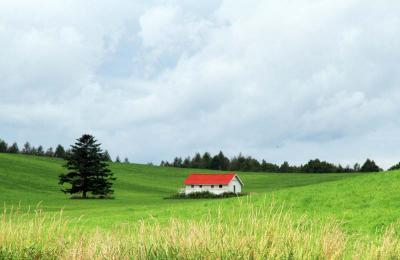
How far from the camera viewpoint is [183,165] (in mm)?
179500

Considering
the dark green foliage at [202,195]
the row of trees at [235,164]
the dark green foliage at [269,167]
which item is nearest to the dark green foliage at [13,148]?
the row of trees at [235,164]

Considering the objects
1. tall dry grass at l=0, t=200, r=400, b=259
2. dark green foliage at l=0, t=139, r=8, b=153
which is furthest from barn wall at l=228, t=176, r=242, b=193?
dark green foliage at l=0, t=139, r=8, b=153

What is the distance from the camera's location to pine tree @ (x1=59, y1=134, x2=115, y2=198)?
79.4m

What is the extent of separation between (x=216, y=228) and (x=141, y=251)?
1615mm

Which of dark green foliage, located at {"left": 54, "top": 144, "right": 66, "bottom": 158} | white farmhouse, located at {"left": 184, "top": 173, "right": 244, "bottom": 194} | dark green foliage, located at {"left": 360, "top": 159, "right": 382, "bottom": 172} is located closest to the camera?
white farmhouse, located at {"left": 184, "top": 173, "right": 244, "bottom": 194}

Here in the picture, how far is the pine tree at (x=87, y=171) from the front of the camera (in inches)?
3125

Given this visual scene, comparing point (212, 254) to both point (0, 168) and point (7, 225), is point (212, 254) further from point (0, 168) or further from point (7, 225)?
point (0, 168)

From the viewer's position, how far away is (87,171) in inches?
3199

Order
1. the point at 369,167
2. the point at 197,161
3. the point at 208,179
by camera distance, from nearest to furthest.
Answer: the point at 208,179 → the point at 369,167 → the point at 197,161

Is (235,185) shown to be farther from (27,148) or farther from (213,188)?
(27,148)

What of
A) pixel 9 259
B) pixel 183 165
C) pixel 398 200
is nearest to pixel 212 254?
pixel 9 259

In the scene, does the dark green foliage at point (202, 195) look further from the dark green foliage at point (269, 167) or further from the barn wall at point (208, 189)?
the dark green foliage at point (269, 167)

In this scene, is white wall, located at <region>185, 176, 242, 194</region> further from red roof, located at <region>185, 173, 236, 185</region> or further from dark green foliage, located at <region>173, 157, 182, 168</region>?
dark green foliage, located at <region>173, 157, 182, 168</region>

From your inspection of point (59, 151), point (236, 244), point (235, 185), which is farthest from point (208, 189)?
point (59, 151)
